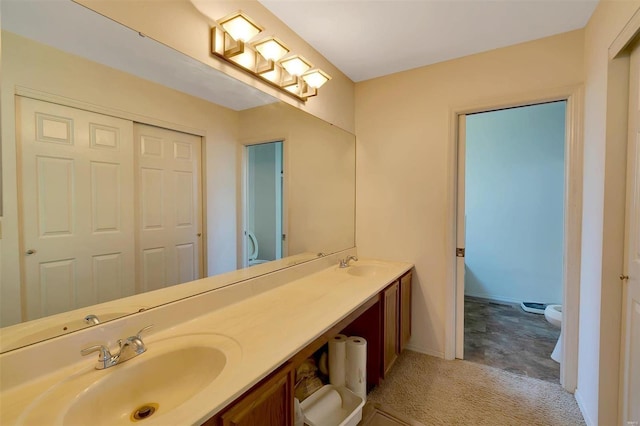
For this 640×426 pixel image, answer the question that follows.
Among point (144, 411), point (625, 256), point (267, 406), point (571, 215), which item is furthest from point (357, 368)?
point (571, 215)

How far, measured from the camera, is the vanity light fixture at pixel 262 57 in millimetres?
1390

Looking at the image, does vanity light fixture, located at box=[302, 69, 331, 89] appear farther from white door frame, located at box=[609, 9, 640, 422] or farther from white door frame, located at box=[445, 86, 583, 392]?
white door frame, located at box=[609, 9, 640, 422]

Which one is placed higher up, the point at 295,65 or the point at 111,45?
the point at 295,65

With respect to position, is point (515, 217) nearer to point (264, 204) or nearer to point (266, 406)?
point (264, 204)

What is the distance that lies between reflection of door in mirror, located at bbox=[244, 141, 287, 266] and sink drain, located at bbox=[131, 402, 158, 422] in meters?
0.83

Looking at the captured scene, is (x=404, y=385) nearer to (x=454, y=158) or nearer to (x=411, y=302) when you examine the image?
(x=411, y=302)

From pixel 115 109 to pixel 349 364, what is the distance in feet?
6.01

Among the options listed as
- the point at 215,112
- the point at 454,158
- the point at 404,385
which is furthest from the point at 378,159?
the point at 404,385

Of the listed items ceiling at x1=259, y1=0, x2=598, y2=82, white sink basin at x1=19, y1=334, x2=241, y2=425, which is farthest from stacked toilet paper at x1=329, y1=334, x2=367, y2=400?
ceiling at x1=259, y1=0, x2=598, y2=82

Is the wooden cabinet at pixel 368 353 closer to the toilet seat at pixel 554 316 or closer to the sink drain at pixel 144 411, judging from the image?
the sink drain at pixel 144 411

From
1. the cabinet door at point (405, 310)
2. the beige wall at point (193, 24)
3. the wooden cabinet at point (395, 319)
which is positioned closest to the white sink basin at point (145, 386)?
the wooden cabinet at point (395, 319)

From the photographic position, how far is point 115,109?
1079 mm

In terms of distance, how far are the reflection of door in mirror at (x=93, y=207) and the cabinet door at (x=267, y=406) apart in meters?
0.68

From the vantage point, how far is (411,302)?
8.08 ft
